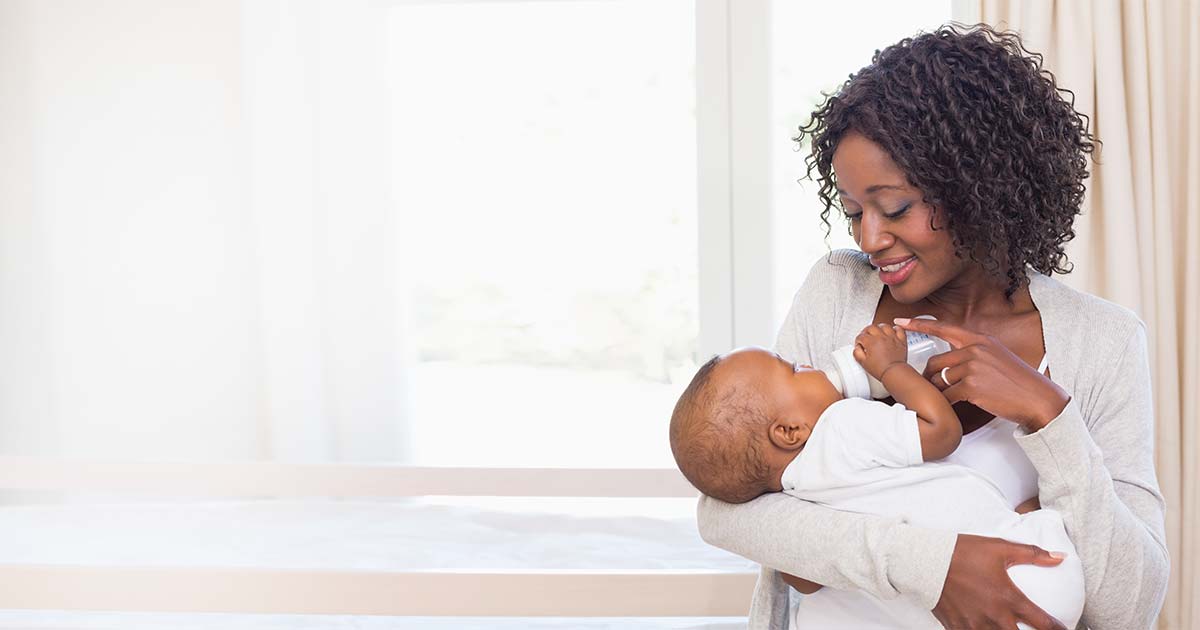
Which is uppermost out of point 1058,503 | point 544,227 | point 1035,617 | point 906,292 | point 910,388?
point 544,227

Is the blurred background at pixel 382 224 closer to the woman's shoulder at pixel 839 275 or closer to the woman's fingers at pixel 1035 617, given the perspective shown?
the woman's shoulder at pixel 839 275

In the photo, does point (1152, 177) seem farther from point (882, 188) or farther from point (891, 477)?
point (891, 477)

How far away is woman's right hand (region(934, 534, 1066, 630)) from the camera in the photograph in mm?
1158

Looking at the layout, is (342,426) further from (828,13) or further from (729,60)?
(828,13)

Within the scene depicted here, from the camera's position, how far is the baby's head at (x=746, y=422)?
133 cm

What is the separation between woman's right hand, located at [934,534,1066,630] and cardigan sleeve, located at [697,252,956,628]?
0.02 metres

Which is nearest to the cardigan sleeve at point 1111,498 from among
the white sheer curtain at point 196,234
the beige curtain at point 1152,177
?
the beige curtain at point 1152,177

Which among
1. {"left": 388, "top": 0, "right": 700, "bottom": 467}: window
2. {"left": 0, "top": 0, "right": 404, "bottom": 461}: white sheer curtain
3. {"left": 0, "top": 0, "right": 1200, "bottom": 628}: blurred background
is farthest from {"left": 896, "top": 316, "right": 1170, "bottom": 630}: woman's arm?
{"left": 0, "top": 0, "right": 404, "bottom": 461}: white sheer curtain

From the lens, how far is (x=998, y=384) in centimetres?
121

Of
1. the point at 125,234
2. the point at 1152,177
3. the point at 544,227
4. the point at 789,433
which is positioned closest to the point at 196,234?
the point at 125,234

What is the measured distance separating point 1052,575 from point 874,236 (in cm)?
48

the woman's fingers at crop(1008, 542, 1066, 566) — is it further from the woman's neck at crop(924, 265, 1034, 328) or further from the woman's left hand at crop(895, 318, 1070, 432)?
the woman's neck at crop(924, 265, 1034, 328)

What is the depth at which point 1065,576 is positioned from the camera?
3.85 ft

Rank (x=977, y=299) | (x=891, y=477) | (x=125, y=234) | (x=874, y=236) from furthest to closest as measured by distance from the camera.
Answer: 1. (x=125, y=234)
2. (x=977, y=299)
3. (x=874, y=236)
4. (x=891, y=477)
